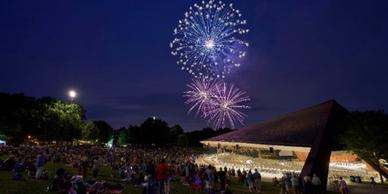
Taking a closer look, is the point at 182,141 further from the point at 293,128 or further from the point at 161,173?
the point at 161,173

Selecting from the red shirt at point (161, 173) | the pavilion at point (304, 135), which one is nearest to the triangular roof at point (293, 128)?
the pavilion at point (304, 135)

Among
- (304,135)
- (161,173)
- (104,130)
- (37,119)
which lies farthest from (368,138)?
(104,130)

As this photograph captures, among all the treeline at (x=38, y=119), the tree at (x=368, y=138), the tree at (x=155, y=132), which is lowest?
A: the tree at (x=368, y=138)

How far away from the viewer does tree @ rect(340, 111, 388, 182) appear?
33.3 metres

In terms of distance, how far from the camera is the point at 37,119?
75750 mm

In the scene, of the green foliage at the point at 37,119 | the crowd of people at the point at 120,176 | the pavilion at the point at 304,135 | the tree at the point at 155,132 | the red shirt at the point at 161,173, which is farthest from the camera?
the tree at the point at 155,132

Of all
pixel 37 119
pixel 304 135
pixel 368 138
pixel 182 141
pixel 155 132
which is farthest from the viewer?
pixel 182 141

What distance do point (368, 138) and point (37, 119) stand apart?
62.4 m

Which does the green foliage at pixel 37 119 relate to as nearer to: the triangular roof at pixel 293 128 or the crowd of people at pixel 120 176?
the crowd of people at pixel 120 176

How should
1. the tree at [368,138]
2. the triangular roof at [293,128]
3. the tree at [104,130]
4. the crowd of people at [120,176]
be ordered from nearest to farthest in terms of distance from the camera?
1. the crowd of people at [120,176]
2. the tree at [368,138]
3. the triangular roof at [293,128]
4. the tree at [104,130]

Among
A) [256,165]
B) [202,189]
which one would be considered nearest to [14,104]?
[256,165]

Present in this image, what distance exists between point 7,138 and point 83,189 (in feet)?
224

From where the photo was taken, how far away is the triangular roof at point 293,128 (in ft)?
114

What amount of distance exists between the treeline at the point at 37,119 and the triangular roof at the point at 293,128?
142ft
